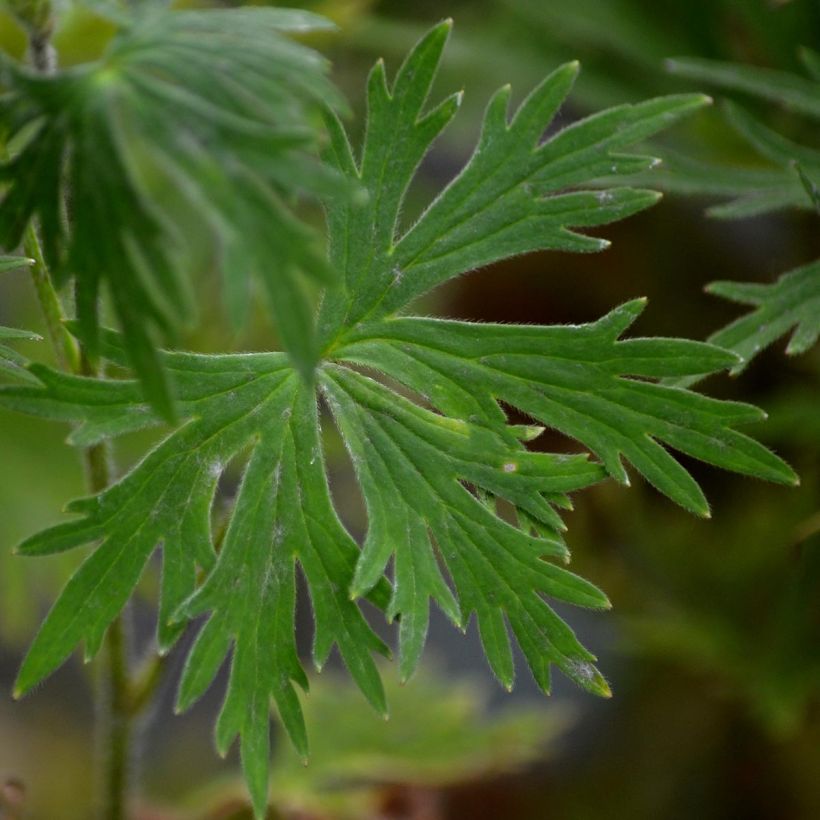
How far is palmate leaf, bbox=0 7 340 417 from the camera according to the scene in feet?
1.43

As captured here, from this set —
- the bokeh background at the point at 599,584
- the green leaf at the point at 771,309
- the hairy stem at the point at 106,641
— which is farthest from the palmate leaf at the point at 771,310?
the hairy stem at the point at 106,641

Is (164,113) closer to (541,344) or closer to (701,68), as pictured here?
(541,344)

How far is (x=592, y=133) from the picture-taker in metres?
0.65

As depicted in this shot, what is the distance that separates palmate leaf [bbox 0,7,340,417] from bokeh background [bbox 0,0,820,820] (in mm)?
643

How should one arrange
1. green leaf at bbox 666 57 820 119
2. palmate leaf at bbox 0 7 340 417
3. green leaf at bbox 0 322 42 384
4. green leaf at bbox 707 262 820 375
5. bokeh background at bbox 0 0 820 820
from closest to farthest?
palmate leaf at bbox 0 7 340 417
green leaf at bbox 0 322 42 384
green leaf at bbox 707 262 820 375
green leaf at bbox 666 57 820 119
bokeh background at bbox 0 0 820 820

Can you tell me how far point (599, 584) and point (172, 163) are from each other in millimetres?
994

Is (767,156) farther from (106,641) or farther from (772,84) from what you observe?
(106,641)

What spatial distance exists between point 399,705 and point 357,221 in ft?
2.60

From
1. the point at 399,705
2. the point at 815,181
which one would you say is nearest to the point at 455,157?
the point at 399,705

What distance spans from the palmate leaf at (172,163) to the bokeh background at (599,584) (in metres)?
0.64

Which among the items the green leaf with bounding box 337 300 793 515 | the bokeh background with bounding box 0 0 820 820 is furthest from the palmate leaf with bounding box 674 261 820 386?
the bokeh background with bounding box 0 0 820 820

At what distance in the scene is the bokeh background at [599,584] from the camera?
47.4 inches

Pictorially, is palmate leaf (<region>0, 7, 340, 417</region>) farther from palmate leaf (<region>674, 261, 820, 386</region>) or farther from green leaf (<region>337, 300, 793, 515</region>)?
palmate leaf (<region>674, 261, 820, 386</region>)

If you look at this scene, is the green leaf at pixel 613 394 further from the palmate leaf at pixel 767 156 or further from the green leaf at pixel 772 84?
the green leaf at pixel 772 84
